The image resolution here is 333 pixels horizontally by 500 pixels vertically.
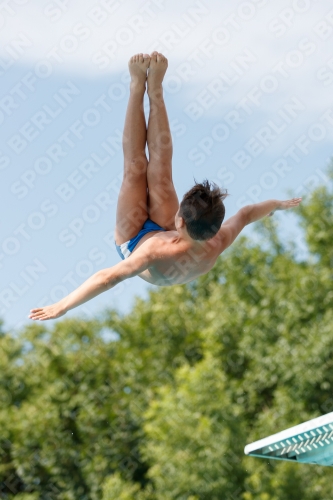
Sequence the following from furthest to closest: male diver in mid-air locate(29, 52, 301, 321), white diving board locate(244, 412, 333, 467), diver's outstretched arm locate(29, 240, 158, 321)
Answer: white diving board locate(244, 412, 333, 467) < male diver in mid-air locate(29, 52, 301, 321) < diver's outstretched arm locate(29, 240, 158, 321)

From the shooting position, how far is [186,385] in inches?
481

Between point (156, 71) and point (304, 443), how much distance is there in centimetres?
238

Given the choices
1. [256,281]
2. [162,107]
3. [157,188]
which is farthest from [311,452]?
[256,281]

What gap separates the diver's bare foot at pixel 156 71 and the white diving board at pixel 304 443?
202 centimetres

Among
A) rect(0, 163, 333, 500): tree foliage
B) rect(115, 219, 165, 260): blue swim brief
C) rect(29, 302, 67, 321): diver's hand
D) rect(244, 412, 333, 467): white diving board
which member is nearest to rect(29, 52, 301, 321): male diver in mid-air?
rect(115, 219, 165, 260): blue swim brief

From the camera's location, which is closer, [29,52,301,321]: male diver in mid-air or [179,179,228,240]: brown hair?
[179,179,228,240]: brown hair

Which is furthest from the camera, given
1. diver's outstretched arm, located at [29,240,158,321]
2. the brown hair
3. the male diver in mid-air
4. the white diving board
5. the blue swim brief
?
the white diving board

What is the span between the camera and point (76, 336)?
52.7 feet

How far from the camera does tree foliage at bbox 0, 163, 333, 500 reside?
38.3ft

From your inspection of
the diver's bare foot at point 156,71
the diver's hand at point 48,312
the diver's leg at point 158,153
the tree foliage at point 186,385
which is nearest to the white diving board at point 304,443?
the diver's leg at point 158,153

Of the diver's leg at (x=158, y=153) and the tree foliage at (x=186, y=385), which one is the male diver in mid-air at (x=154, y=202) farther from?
the tree foliage at (x=186, y=385)

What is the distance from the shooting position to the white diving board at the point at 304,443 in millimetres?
4234

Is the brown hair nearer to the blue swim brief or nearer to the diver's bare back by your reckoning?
the diver's bare back

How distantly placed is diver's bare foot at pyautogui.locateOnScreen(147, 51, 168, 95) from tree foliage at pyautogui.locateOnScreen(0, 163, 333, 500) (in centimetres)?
857
